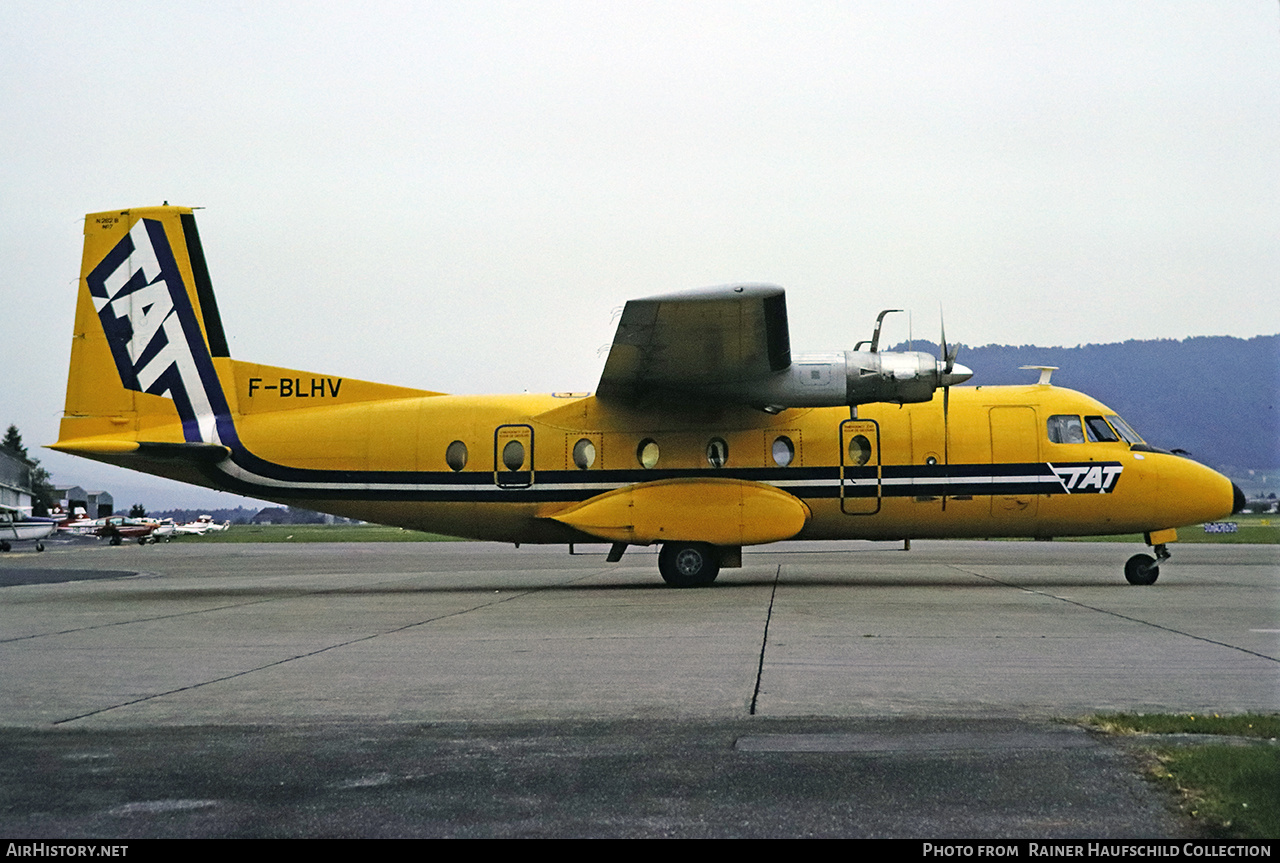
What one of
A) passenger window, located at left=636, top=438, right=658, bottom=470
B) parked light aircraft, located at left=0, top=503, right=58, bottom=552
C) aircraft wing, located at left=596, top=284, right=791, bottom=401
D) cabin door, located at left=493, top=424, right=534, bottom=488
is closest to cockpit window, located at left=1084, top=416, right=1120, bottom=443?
aircraft wing, located at left=596, top=284, right=791, bottom=401

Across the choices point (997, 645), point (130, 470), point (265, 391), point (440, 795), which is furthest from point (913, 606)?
point (130, 470)

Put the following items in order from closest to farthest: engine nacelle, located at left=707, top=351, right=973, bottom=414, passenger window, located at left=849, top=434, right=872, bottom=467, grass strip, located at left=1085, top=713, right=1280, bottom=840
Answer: grass strip, located at left=1085, top=713, right=1280, bottom=840, engine nacelle, located at left=707, top=351, right=973, bottom=414, passenger window, located at left=849, top=434, right=872, bottom=467

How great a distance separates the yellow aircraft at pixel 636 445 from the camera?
18312mm

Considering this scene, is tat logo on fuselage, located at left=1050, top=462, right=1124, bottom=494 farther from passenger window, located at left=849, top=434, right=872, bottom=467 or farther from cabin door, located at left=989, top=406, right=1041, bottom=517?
passenger window, located at left=849, top=434, right=872, bottom=467

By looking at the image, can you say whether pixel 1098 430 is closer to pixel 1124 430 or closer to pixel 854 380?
pixel 1124 430

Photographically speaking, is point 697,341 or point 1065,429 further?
point 1065,429

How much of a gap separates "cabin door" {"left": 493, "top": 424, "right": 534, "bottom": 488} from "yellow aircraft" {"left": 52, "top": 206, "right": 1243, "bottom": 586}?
4 cm

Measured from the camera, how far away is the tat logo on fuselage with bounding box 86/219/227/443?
763 inches

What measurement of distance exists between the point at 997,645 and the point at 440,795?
6986mm

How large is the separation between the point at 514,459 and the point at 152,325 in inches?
292

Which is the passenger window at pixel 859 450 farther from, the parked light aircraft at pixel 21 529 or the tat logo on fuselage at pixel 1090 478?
the parked light aircraft at pixel 21 529

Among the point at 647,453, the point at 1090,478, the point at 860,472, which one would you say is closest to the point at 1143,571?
the point at 1090,478

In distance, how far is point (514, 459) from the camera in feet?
62.9

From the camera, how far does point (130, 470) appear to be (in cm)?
1936
